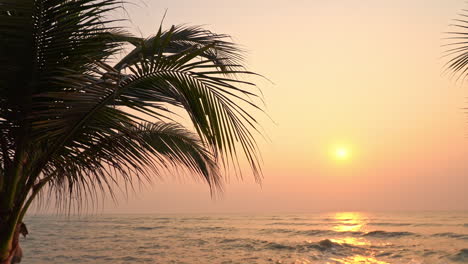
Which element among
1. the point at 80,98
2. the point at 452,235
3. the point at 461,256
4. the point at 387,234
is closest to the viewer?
the point at 80,98

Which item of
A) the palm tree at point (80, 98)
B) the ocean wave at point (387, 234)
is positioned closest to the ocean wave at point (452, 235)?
the ocean wave at point (387, 234)

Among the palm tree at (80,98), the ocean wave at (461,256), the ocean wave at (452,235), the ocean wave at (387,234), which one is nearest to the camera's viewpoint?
the palm tree at (80,98)

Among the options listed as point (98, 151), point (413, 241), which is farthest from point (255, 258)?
point (98, 151)

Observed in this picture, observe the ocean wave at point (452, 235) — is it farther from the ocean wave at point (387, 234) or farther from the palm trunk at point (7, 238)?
the palm trunk at point (7, 238)

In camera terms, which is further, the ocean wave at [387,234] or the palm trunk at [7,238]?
the ocean wave at [387,234]

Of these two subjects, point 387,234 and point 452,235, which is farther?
point 387,234

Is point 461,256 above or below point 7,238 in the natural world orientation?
below

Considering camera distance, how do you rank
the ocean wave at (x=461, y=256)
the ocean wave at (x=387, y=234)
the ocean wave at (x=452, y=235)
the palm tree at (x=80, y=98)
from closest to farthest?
the palm tree at (x=80, y=98) < the ocean wave at (x=461, y=256) < the ocean wave at (x=452, y=235) < the ocean wave at (x=387, y=234)

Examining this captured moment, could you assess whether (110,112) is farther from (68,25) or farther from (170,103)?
(68,25)

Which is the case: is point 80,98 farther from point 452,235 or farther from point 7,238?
point 452,235

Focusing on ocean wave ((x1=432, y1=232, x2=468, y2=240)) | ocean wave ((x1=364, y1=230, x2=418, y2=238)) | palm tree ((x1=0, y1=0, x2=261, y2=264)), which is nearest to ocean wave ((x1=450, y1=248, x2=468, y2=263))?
ocean wave ((x1=432, y1=232, x2=468, y2=240))

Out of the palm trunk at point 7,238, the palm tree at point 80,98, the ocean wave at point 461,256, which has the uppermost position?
the palm tree at point 80,98

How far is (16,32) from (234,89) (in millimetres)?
1499

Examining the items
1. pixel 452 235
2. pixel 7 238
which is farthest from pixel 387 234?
pixel 7 238
